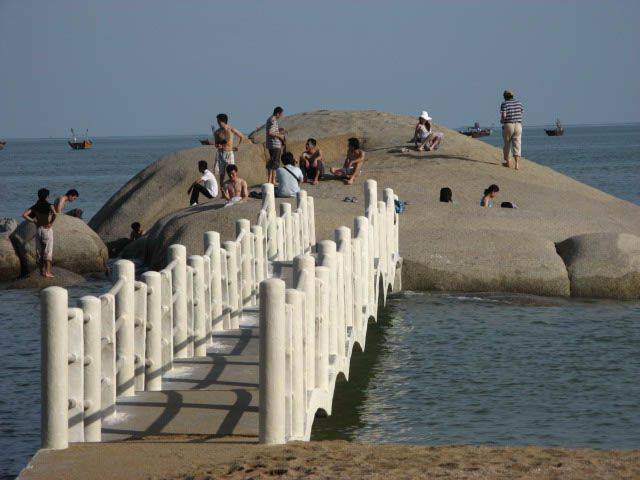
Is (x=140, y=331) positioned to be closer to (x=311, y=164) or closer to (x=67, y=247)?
(x=67, y=247)

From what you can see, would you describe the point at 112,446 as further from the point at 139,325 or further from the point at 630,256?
the point at 630,256

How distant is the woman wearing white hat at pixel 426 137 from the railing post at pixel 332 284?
731 inches

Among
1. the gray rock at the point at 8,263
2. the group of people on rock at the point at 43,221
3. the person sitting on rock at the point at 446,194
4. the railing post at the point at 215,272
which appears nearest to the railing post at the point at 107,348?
the railing post at the point at 215,272

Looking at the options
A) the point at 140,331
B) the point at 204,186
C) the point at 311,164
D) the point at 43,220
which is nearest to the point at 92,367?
the point at 140,331

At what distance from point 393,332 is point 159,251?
684 centimetres

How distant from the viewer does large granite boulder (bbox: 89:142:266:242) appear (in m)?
29.1

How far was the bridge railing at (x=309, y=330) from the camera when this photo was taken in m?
7.51

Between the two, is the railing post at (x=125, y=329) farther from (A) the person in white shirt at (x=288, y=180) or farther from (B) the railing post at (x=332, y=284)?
(A) the person in white shirt at (x=288, y=180)

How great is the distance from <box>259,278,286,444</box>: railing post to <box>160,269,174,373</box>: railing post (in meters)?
2.32

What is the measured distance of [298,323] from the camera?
8047 mm

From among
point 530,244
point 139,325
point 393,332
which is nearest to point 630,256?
point 530,244

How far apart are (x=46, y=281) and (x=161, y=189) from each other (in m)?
6.42

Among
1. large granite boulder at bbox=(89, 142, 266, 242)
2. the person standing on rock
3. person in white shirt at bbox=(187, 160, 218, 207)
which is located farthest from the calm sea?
large granite boulder at bbox=(89, 142, 266, 242)

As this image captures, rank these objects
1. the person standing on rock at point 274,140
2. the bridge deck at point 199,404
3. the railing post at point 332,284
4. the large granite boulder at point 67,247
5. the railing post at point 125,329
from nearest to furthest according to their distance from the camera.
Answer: the bridge deck at point 199,404
the railing post at point 125,329
the railing post at point 332,284
the large granite boulder at point 67,247
the person standing on rock at point 274,140
